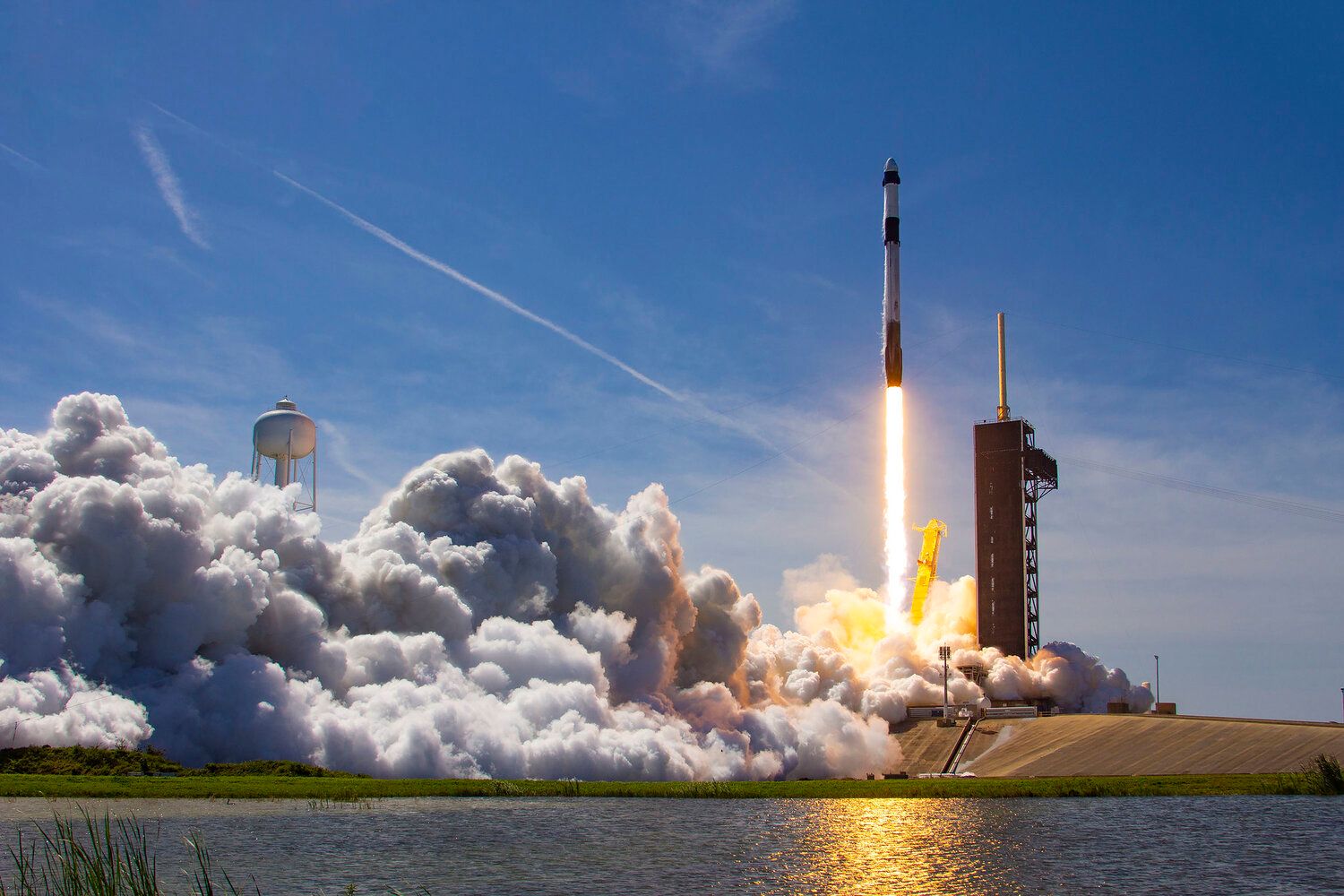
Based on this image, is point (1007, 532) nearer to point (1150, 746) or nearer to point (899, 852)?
point (1150, 746)

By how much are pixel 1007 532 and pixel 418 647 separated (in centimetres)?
7974

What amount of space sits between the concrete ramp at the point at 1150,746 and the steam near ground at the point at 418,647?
1274 cm

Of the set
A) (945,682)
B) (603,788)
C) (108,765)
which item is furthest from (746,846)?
(945,682)

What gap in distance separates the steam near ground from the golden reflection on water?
113 ft

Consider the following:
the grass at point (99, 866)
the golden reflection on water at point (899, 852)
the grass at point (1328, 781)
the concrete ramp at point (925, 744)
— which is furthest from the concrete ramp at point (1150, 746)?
the grass at point (99, 866)

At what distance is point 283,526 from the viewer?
106000 mm

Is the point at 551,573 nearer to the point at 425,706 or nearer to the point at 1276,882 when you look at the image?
the point at 425,706

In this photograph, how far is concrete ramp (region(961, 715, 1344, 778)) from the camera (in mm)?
107250

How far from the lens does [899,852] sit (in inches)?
1881

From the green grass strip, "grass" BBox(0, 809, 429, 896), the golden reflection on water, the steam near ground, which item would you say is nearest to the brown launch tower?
the steam near ground

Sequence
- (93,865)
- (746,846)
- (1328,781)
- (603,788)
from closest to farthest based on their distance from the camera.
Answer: (93,865) → (746,846) → (1328,781) → (603,788)

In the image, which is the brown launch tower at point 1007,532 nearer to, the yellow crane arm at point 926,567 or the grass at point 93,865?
the yellow crane arm at point 926,567

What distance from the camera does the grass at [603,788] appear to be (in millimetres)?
66594

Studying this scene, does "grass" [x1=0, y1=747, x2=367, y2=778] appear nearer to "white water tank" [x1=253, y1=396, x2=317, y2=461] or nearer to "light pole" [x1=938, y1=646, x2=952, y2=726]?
"white water tank" [x1=253, y1=396, x2=317, y2=461]
